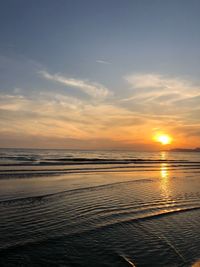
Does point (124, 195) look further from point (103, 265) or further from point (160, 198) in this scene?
point (103, 265)

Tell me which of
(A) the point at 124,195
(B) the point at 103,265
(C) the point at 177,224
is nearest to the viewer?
(B) the point at 103,265

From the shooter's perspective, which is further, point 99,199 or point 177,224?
point 99,199

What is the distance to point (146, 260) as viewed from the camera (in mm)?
5992

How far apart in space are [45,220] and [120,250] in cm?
358

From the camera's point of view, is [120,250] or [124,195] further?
[124,195]

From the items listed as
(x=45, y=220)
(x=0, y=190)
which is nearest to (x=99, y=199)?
(x=45, y=220)

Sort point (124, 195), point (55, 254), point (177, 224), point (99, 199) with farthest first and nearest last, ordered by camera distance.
→ point (124, 195), point (99, 199), point (177, 224), point (55, 254)

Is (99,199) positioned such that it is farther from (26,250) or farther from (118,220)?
(26,250)

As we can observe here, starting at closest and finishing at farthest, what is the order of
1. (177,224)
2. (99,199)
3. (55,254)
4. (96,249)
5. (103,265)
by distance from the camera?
(103,265)
(55,254)
(96,249)
(177,224)
(99,199)

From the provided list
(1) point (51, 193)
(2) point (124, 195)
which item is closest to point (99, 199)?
(2) point (124, 195)

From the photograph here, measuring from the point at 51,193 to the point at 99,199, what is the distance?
317 centimetres

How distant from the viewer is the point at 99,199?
13.1m

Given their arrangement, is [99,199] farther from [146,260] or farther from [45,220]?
[146,260]

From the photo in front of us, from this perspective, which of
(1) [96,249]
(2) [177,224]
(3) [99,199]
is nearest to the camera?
(1) [96,249]
